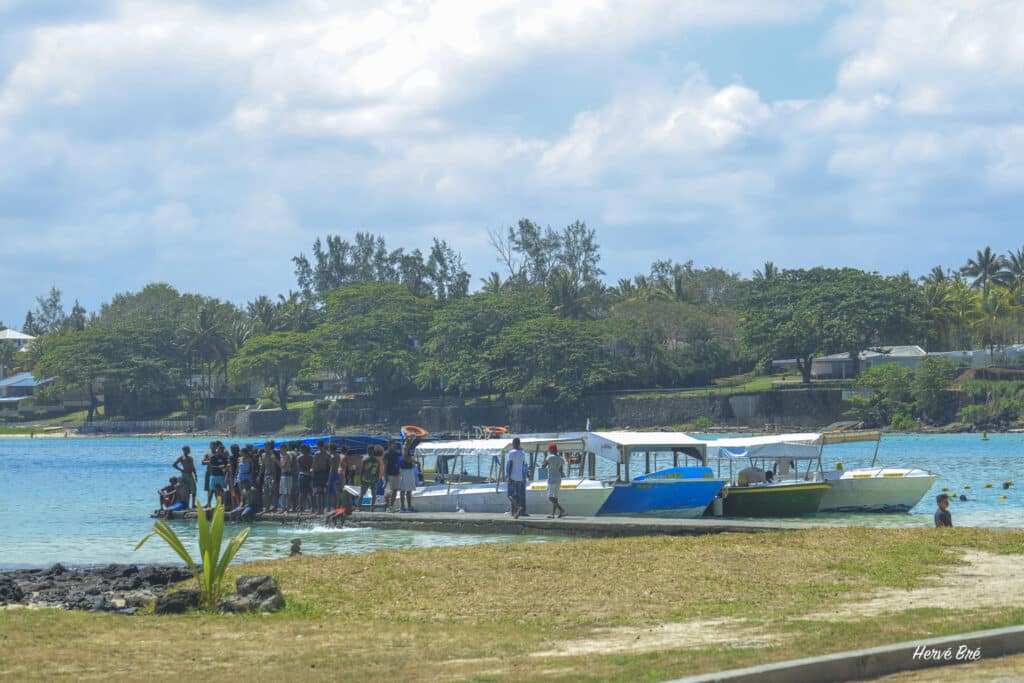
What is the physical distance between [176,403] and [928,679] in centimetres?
15142

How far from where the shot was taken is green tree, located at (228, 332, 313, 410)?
135 m

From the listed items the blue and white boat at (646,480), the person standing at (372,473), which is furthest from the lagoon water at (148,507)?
the blue and white boat at (646,480)

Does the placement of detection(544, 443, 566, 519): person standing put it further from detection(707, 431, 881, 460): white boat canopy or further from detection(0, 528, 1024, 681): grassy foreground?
detection(0, 528, 1024, 681): grassy foreground

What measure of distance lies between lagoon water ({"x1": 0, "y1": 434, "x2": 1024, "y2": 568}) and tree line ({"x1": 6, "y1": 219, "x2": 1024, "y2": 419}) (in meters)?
19.0

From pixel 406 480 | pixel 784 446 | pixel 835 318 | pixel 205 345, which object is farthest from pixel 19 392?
→ pixel 784 446

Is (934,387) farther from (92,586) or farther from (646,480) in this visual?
(92,586)

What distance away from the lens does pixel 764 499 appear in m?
31.4

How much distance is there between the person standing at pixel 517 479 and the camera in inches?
1080

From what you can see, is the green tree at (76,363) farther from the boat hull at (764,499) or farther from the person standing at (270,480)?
the boat hull at (764,499)

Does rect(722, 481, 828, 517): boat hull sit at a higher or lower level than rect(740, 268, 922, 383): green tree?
lower

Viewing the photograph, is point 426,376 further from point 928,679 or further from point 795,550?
point 928,679

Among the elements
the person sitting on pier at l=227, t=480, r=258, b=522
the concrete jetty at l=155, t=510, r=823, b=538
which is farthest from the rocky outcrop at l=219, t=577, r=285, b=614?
the person sitting on pier at l=227, t=480, r=258, b=522

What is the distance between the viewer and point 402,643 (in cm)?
1220

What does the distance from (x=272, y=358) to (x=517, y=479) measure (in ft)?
363
